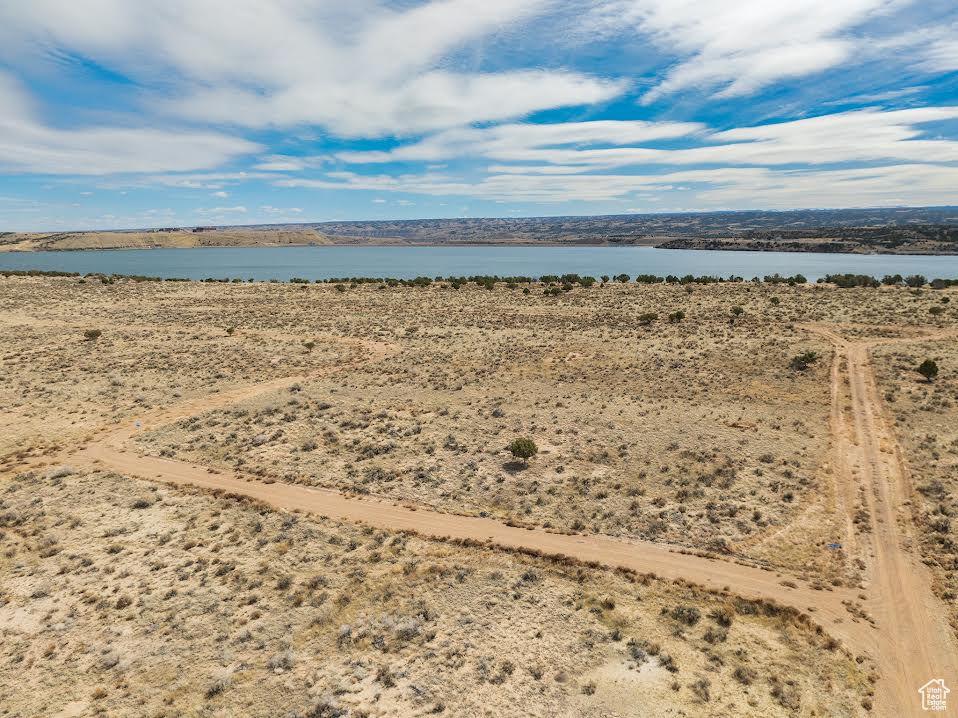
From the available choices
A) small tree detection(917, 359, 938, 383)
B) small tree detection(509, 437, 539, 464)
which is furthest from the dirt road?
small tree detection(509, 437, 539, 464)

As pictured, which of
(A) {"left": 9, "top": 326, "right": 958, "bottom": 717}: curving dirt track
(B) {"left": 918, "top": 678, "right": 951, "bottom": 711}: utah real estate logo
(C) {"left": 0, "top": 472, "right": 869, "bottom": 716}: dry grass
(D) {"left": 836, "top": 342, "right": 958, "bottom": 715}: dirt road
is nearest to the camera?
(B) {"left": 918, "top": 678, "right": 951, "bottom": 711}: utah real estate logo

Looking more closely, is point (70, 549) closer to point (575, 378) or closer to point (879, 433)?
point (575, 378)

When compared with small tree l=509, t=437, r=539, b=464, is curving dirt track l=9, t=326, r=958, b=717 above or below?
below

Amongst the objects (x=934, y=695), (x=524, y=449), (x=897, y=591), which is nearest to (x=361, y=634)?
(x=524, y=449)

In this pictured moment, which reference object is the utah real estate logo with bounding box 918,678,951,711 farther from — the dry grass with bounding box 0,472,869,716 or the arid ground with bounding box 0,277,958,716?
the dry grass with bounding box 0,472,869,716

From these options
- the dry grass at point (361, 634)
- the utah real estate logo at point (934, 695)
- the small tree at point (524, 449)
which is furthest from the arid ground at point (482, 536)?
the small tree at point (524, 449)

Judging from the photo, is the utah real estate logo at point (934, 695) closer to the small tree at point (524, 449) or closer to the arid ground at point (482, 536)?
the arid ground at point (482, 536)
